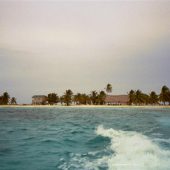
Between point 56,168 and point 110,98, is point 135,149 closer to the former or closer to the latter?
point 56,168

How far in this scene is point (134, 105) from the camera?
108m

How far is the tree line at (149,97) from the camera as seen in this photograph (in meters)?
93.1

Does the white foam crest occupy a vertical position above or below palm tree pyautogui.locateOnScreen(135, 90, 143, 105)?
below

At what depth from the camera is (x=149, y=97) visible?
102 m

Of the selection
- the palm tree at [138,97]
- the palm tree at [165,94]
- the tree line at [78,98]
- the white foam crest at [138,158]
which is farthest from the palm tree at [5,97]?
the white foam crest at [138,158]

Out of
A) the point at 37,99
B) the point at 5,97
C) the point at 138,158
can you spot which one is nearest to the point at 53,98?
the point at 5,97

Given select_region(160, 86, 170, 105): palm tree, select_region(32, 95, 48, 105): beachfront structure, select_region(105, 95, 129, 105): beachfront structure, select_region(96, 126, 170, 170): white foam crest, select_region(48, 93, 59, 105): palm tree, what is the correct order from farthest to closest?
1. select_region(32, 95, 48, 105): beachfront structure
2. select_region(105, 95, 129, 105): beachfront structure
3. select_region(48, 93, 59, 105): palm tree
4. select_region(160, 86, 170, 105): palm tree
5. select_region(96, 126, 170, 170): white foam crest

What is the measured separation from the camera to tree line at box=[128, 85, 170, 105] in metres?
93.1

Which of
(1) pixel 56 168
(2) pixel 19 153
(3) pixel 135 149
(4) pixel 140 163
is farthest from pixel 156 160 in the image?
(2) pixel 19 153

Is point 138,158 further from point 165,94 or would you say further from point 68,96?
point 68,96

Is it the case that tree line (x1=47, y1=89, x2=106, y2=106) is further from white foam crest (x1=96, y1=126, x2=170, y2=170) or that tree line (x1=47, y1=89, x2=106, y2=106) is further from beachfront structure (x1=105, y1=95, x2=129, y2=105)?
white foam crest (x1=96, y1=126, x2=170, y2=170)

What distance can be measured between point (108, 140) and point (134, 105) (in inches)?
3786

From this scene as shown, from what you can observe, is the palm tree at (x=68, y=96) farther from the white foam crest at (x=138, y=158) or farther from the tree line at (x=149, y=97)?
the white foam crest at (x=138, y=158)

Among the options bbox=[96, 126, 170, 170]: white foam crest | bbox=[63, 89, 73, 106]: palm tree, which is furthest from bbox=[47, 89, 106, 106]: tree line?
bbox=[96, 126, 170, 170]: white foam crest
